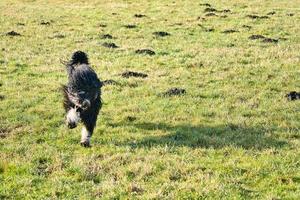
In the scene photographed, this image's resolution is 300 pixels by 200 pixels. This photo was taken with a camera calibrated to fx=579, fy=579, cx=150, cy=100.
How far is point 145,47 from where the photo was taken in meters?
30.1

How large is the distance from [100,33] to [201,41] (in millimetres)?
6492

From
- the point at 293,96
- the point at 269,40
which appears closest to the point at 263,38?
the point at 269,40

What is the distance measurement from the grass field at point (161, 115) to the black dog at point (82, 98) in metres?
0.59

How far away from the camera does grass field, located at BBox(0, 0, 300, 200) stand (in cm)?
1323

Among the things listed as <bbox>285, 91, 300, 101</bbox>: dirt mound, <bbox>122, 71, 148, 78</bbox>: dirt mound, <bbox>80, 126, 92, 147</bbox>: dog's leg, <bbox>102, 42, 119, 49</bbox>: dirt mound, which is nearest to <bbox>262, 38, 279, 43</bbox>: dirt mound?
<bbox>102, 42, 119, 49</bbox>: dirt mound

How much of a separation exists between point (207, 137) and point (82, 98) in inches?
152

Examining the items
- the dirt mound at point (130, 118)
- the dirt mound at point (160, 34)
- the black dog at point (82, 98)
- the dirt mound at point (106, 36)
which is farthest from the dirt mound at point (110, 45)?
the black dog at point (82, 98)

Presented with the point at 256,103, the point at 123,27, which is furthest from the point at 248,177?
Answer: the point at 123,27

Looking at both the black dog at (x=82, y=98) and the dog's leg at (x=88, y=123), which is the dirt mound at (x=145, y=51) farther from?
the dog's leg at (x=88, y=123)

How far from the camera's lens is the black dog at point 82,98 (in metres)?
15.1

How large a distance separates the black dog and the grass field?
585 millimetres

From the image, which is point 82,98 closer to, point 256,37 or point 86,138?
point 86,138

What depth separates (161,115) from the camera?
18812 mm

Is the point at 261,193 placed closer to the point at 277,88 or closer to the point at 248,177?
the point at 248,177
